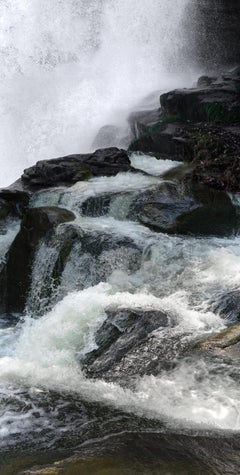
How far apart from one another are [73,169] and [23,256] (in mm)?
3570

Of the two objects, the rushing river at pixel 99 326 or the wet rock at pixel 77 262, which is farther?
the wet rock at pixel 77 262

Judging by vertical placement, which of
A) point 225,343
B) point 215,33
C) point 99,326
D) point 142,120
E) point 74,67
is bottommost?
point 99,326

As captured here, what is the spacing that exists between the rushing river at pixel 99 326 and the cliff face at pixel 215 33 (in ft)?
49.6

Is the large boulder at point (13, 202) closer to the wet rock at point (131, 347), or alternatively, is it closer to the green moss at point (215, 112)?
the wet rock at point (131, 347)

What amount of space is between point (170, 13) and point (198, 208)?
746 inches

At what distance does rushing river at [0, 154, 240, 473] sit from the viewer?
440 centimetres

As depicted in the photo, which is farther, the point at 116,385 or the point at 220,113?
the point at 220,113

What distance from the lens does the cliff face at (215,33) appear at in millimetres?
23250

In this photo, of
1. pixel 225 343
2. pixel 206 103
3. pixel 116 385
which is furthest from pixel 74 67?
pixel 116 385

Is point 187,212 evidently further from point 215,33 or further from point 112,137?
point 215,33

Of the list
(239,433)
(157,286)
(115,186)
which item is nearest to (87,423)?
(239,433)

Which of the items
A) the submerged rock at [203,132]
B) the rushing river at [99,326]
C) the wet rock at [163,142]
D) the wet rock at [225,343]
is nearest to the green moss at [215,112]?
the submerged rock at [203,132]

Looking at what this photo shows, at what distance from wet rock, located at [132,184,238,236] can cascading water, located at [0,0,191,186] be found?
994 centimetres

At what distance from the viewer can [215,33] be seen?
23938 millimetres
